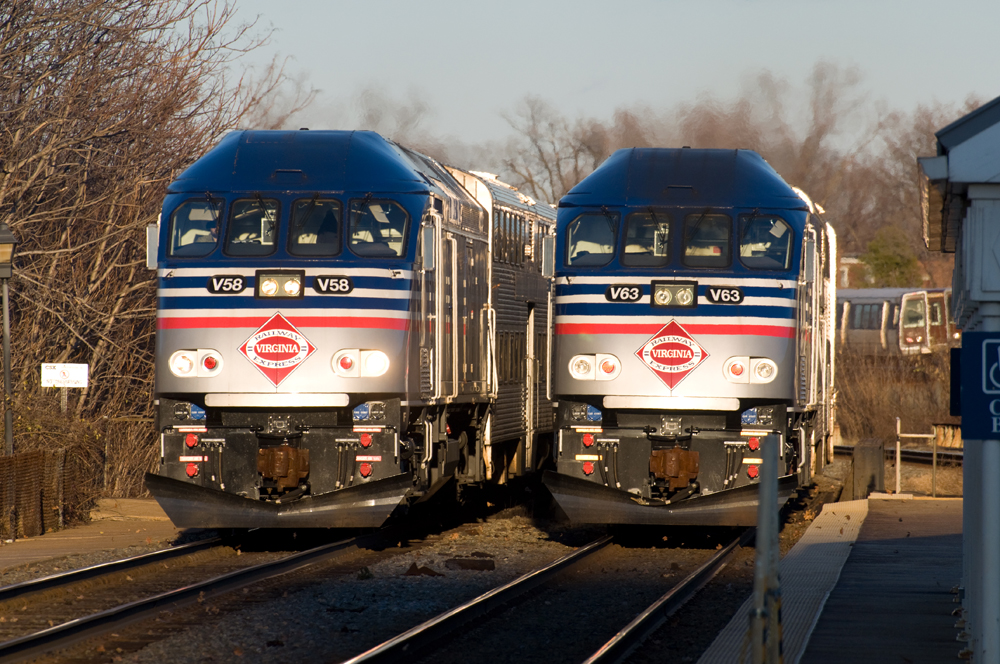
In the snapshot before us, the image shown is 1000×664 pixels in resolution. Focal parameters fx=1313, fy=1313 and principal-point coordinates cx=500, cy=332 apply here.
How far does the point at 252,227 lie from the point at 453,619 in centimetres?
502

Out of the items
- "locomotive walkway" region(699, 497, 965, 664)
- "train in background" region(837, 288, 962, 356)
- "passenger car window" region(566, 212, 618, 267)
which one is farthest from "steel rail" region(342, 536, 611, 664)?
"train in background" region(837, 288, 962, 356)

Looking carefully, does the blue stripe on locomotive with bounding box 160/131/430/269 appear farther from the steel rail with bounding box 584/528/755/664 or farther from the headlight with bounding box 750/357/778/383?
the steel rail with bounding box 584/528/755/664

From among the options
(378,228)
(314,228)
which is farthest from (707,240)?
(314,228)

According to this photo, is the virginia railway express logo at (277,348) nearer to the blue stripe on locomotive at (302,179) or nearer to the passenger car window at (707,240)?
the blue stripe on locomotive at (302,179)

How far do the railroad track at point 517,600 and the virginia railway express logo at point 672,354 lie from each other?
1940 mm

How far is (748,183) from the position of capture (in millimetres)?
13867

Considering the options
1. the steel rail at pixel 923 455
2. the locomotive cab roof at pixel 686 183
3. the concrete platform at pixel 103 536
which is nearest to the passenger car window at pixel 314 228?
the locomotive cab roof at pixel 686 183

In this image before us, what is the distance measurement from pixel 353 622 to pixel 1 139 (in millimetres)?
12122

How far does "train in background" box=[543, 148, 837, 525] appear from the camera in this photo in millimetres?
13320

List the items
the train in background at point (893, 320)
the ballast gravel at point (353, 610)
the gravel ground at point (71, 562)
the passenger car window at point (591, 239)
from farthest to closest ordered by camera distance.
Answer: the train in background at point (893, 320) < the passenger car window at point (591, 239) < the gravel ground at point (71, 562) < the ballast gravel at point (353, 610)

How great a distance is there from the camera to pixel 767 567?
203 inches

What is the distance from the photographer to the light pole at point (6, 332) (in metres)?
15.4

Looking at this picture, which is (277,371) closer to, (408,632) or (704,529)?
(408,632)

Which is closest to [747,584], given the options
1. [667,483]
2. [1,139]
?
[667,483]
